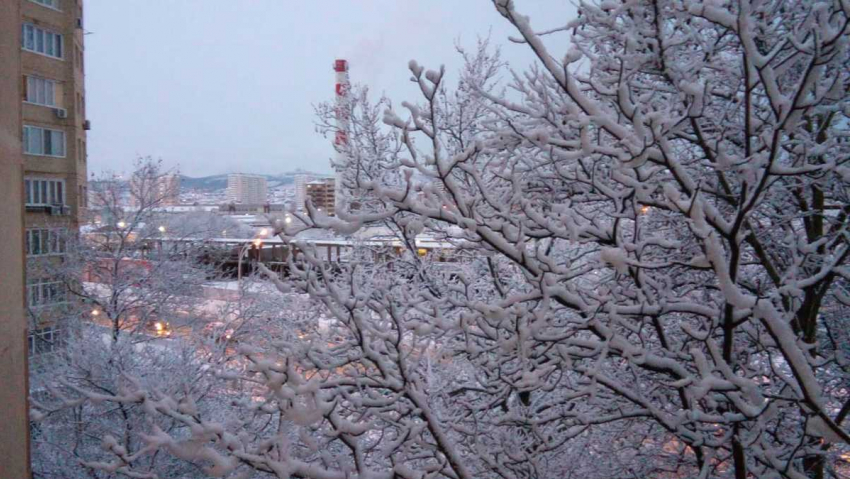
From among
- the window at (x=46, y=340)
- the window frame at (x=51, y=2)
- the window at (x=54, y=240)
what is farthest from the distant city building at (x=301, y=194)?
the window frame at (x=51, y=2)

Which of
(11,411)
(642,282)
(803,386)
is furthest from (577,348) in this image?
(11,411)

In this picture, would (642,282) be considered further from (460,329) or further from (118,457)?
(118,457)

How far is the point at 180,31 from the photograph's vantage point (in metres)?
21.7

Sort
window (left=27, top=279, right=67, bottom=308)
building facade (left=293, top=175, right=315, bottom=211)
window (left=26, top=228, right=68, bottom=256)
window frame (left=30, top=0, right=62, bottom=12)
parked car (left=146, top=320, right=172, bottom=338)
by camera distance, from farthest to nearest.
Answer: window frame (left=30, top=0, right=62, bottom=12), parked car (left=146, top=320, right=172, bottom=338), window (left=26, top=228, right=68, bottom=256), window (left=27, top=279, right=67, bottom=308), building facade (left=293, top=175, right=315, bottom=211)

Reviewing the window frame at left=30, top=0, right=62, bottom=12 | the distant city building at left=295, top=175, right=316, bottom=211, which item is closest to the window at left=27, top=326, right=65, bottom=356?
the window frame at left=30, top=0, right=62, bottom=12

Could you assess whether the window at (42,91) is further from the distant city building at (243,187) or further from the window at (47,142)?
the distant city building at (243,187)

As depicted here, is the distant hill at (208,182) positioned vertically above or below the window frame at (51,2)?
below

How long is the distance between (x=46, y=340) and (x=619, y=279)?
8.79 metres

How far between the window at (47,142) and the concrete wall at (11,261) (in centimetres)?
952

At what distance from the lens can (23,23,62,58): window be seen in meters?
9.74

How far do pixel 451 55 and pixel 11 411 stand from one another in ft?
22.8

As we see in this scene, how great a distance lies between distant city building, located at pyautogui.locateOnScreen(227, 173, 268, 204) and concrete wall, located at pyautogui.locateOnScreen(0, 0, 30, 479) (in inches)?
401

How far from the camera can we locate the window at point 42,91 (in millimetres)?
9839

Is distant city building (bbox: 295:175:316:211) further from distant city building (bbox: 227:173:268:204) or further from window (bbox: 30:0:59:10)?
window (bbox: 30:0:59:10)
